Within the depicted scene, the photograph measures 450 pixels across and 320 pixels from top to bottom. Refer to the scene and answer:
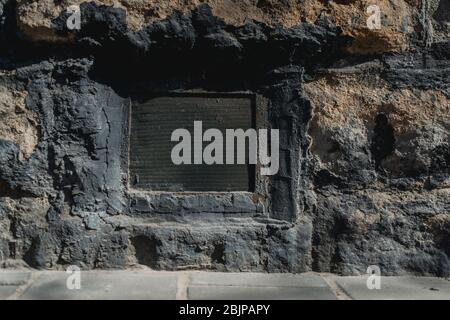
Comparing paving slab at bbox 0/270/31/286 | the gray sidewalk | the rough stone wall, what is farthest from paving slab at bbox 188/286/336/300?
paving slab at bbox 0/270/31/286

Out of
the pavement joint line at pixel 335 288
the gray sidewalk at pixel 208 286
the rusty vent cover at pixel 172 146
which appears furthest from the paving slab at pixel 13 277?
the pavement joint line at pixel 335 288

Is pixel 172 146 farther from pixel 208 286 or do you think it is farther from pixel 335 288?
pixel 335 288

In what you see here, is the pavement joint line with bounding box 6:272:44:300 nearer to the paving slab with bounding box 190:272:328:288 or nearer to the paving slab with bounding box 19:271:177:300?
the paving slab with bounding box 19:271:177:300

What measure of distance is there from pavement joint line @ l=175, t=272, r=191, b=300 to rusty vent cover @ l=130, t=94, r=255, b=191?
411 mm

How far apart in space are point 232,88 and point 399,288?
3.66ft

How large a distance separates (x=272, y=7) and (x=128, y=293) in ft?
4.46

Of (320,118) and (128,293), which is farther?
(320,118)

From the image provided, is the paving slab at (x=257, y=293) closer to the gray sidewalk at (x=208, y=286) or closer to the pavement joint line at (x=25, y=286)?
the gray sidewalk at (x=208, y=286)

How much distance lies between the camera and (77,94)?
9.12 ft

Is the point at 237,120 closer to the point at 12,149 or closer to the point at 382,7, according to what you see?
the point at 382,7

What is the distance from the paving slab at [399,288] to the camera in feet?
7.88

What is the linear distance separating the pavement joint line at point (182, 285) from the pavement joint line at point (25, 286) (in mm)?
565

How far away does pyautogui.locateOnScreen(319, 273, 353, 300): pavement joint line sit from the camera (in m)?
2.38
